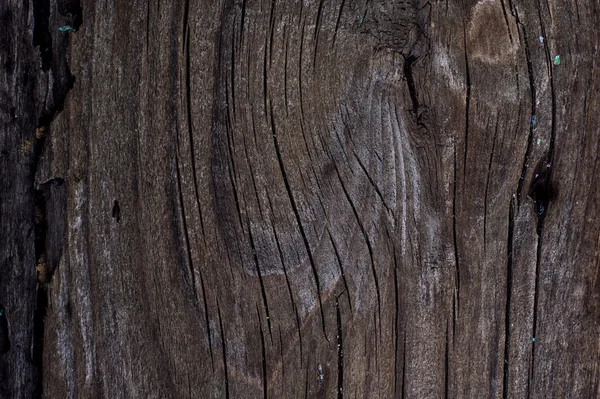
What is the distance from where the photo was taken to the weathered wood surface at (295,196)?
1.36 m

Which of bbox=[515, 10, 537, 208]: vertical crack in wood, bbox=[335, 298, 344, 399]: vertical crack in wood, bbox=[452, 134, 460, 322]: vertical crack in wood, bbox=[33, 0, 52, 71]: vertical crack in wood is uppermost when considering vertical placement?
bbox=[33, 0, 52, 71]: vertical crack in wood

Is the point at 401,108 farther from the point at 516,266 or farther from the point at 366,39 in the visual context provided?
the point at 516,266

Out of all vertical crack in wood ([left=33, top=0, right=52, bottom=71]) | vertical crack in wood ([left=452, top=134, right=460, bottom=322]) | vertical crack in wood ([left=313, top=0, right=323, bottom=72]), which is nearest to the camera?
vertical crack in wood ([left=33, top=0, right=52, bottom=71])

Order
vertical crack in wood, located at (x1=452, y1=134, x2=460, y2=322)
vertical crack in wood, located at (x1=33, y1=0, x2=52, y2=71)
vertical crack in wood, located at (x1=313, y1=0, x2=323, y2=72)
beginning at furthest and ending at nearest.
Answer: vertical crack in wood, located at (x1=452, y1=134, x2=460, y2=322) < vertical crack in wood, located at (x1=313, y1=0, x2=323, y2=72) < vertical crack in wood, located at (x1=33, y1=0, x2=52, y2=71)

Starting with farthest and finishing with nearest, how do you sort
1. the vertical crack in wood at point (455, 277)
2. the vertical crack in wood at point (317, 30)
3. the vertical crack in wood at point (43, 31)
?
the vertical crack in wood at point (455, 277)
the vertical crack in wood at point (317, 30)
the vertical crack in wood at point (43, 31)

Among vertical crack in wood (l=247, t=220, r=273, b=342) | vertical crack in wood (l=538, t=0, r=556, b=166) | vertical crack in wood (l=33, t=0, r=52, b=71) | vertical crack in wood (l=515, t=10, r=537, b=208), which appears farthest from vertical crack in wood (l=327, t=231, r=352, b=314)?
vertical crack in wood (l=33, t=0, r=52, b=71)

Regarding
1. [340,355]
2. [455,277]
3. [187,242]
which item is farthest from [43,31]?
[455,277]

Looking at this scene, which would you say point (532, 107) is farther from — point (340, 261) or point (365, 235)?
point (340, 261)

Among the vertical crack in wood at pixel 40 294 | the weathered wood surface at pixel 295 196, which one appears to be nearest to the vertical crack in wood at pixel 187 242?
the weathered wood surface at pixel 295 196

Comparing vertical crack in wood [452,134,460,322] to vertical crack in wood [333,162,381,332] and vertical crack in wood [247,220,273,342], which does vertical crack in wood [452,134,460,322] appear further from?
vertical crack in wood [247,220,273,342]

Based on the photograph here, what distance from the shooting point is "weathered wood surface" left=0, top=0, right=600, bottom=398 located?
1364mm

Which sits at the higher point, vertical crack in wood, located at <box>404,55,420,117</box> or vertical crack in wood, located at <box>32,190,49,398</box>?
vertical crack in wood, located at <box>404,55,420,117</box>

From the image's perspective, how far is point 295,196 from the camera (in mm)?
1465

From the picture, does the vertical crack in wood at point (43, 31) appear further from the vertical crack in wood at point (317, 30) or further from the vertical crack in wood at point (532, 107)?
the vertical crack in wood at point (532, 107)
